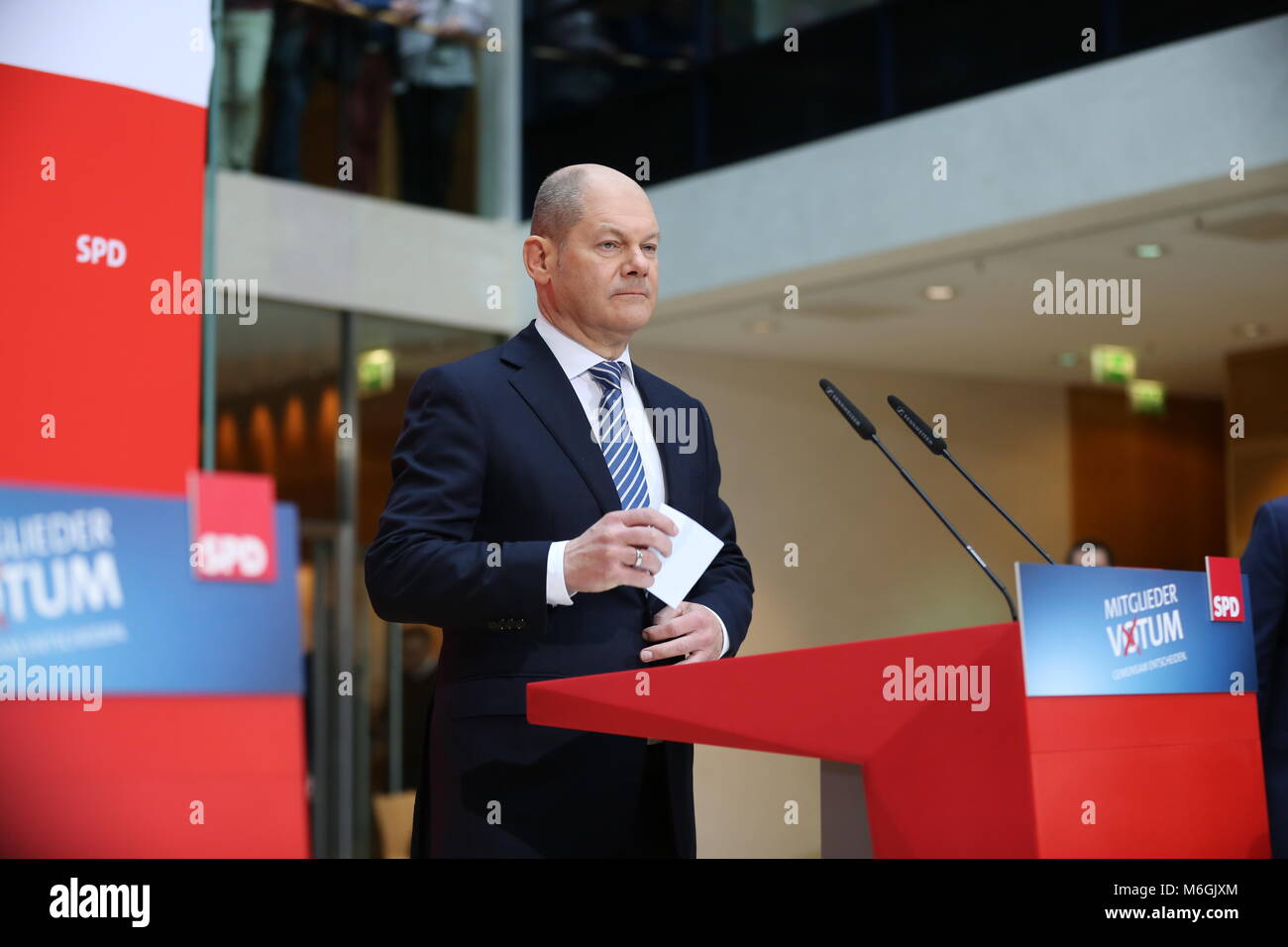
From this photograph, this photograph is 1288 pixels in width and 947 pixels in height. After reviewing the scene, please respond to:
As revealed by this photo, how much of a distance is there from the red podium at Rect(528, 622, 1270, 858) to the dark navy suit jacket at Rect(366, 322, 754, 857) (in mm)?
143

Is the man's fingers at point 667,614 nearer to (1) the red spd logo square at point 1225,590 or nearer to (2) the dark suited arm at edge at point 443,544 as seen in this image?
(2) the dark suited arm at edge at point 443,544

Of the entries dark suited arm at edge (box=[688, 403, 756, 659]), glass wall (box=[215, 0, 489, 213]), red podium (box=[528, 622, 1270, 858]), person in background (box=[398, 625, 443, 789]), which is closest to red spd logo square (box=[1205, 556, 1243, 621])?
red podium (box=[528, 622, 1270, 858])

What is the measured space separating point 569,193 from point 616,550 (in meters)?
0.53

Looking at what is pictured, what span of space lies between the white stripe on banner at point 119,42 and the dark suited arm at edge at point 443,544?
0.90 m

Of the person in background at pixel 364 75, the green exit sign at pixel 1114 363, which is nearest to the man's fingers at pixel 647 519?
the person in background at pixel 364 75

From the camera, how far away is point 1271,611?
256 centimetres

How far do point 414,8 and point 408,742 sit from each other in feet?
13.0

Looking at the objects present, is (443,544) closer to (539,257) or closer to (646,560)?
(646,560)

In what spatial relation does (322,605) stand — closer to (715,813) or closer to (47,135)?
(715,813)

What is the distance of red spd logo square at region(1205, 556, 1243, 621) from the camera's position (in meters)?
1.93

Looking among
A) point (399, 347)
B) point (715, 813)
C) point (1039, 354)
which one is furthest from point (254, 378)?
point (1039, 354)

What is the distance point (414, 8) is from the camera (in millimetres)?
8906

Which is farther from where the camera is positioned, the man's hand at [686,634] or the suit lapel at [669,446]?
the suit lapel at [669,446]

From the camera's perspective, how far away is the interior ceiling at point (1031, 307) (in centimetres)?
704
